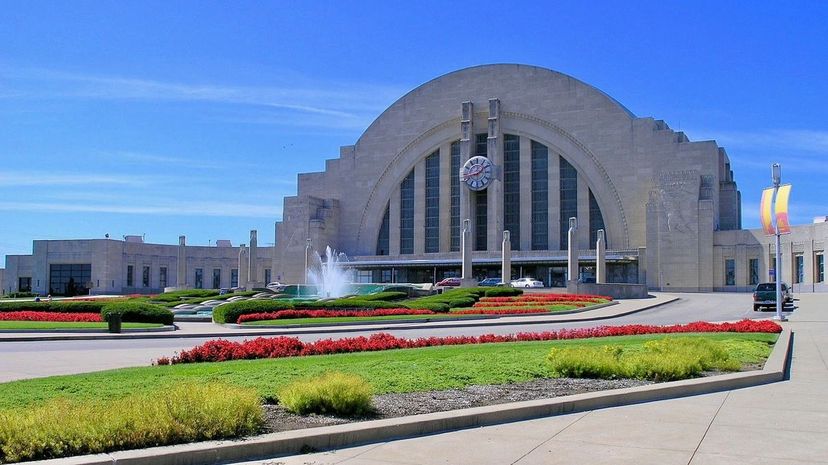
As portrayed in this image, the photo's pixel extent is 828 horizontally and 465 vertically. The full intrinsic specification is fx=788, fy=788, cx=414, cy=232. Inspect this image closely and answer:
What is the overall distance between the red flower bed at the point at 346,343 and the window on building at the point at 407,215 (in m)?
59.3

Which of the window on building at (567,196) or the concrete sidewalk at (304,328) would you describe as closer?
the concrete sidewalk at (304,328)

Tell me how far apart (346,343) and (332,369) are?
5824 millimetres

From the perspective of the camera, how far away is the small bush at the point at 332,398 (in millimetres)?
9609

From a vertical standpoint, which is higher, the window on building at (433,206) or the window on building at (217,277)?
the window on building at (433,206)

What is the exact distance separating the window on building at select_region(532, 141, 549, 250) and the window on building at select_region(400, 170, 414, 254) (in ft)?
43.5

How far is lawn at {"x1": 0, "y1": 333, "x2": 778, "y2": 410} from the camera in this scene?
10.9 m

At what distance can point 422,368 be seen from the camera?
13.6 metres

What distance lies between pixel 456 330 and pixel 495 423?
19.8 meters

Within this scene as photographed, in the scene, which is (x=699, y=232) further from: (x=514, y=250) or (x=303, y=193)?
(x=303, y=193)

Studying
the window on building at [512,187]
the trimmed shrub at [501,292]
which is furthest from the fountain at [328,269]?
the trimmed shrub at [501,292]

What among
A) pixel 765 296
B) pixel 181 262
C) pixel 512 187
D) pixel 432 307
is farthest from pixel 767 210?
pixel 181 262

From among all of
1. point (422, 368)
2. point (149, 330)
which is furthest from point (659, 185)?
point (422, 368)

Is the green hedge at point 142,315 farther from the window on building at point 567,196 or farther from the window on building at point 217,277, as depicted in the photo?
the window on building at point 217,277

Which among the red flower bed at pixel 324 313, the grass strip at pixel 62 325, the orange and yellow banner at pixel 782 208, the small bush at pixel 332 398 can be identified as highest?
the orange and yellow banner at pixel 782 208
